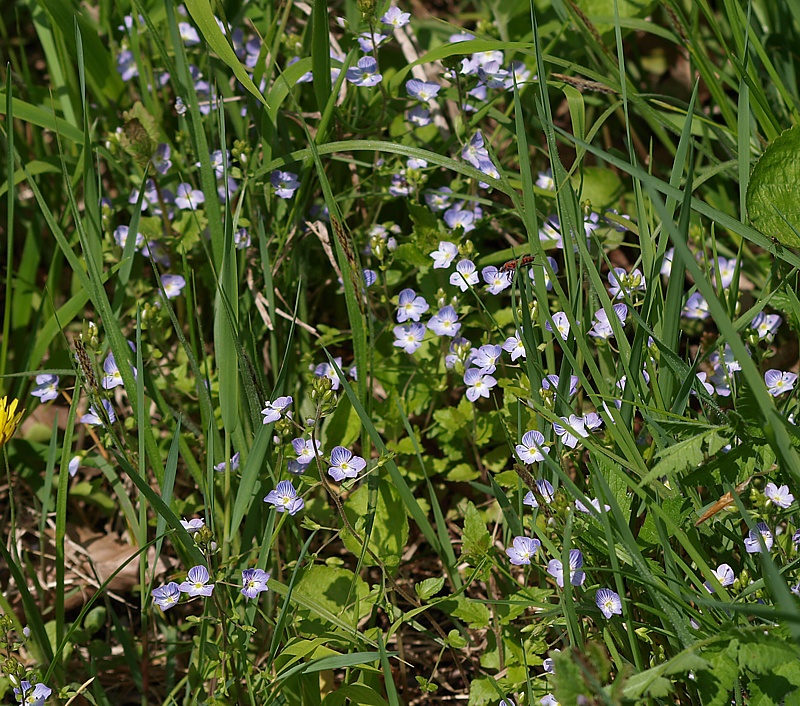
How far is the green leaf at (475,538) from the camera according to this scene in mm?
1838

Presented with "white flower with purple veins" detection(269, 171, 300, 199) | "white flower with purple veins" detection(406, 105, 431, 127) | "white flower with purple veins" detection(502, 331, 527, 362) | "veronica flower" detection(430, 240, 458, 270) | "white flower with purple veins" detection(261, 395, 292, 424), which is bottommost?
"white flower with purple veins" detection(261, 395, 292, 424)

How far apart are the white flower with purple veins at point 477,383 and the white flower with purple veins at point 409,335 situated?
200 mm

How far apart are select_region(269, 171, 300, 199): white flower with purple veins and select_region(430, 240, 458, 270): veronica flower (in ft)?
1.46

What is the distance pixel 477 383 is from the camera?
2.11 m

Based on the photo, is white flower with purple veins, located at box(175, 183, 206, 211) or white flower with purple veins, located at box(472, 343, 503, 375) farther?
white flower with purple veins, located at box(175, 183, 206, 211)

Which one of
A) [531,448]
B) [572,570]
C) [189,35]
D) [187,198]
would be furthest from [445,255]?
[189,35]

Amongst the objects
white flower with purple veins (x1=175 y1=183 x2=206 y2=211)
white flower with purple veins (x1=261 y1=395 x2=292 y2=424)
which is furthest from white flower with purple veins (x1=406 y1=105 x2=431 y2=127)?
white flower with purple veins (x1=261 y1=395 x2=292 y2=424)

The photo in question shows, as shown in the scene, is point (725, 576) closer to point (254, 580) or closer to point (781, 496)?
point (781, 496)

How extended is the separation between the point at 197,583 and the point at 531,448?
0.77 metres

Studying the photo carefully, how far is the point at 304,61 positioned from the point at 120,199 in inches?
30.6

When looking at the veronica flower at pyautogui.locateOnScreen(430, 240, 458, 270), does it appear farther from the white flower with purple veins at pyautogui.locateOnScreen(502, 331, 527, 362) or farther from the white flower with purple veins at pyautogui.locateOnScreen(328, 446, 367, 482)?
the white flower with purple veins at pyautogui.locateOnScreen(328, 446, 367, 482)

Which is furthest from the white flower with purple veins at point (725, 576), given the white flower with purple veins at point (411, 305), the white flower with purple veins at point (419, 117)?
the white flower with purple veins at point (419, 117)

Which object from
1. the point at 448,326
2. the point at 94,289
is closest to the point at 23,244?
the point at 94,289

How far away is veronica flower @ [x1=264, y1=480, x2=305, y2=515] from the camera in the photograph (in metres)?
1.80
